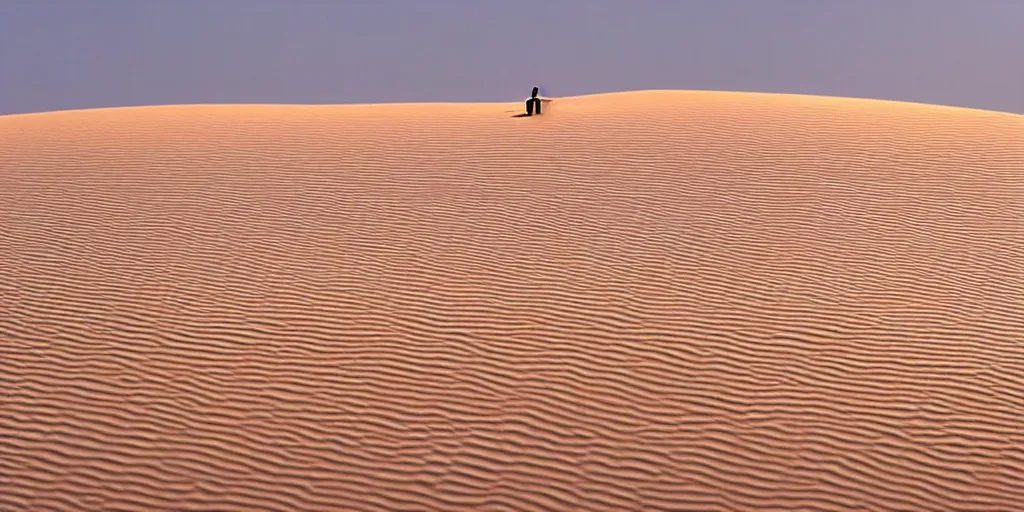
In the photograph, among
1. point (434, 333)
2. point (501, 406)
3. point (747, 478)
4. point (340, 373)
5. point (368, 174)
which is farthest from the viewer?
point (368, 174)

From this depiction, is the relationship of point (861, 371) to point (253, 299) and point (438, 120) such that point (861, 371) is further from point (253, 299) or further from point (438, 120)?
point (438, 120)

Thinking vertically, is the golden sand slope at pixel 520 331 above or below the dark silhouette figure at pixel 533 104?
below

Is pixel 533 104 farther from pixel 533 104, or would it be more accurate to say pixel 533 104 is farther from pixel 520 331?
pixel 520 331

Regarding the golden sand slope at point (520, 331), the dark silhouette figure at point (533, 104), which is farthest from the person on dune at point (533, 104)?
the golden sand slope at point (520, 331)

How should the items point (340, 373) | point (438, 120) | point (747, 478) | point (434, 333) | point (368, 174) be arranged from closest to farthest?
point (747, 478), point (340, 373), point (434, 333), point (368, 174), point (438, 120)

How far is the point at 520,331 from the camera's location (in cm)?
898

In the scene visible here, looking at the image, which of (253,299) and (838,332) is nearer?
(838,332)

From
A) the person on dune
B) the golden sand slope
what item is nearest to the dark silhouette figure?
the person on dune

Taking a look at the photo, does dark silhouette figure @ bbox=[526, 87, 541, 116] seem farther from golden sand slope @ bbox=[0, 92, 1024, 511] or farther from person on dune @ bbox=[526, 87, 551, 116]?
golden sand slope @ bbox=[0, 92, 1024, 511]

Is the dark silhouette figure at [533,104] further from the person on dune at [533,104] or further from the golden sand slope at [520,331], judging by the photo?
the golden sand slope at [520,331]

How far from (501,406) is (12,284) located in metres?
5.34

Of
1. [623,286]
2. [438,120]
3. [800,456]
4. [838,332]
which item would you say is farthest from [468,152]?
[800,456]

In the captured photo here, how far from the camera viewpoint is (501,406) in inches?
306

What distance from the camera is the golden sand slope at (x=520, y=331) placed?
7.02 metres
